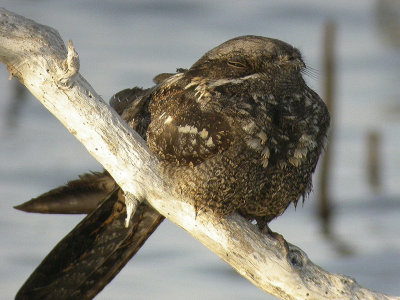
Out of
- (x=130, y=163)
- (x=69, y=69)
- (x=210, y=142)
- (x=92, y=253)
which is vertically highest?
(x=69, y=69)

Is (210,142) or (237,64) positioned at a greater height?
(237,64)

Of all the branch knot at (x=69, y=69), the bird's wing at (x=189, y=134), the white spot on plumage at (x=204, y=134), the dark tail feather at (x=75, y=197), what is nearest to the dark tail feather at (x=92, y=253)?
the dark tail feather at (x=75, y=197)

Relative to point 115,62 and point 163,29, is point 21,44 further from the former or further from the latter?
point 163,29

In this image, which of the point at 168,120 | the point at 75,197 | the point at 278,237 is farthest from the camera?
the point at 75,197

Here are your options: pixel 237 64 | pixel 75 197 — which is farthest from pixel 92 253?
pixel 237 64

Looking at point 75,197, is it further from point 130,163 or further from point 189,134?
point 189,134

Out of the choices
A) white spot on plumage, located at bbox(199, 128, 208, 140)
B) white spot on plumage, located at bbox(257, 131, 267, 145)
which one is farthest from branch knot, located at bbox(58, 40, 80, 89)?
white spot on plumage, located at bbox(257, 131, 267, 145)
